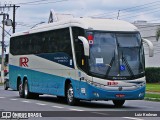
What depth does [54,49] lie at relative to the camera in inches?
1033

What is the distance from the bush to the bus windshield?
1964 inches

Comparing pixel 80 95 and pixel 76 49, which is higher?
pixel 76 49

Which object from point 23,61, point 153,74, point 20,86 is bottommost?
point 20,86

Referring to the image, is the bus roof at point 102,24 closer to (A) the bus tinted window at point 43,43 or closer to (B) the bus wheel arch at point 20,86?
(A) the bus tinted window at point 43,43

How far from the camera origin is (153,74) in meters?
73.4

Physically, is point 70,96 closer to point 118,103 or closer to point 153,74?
point 118,103

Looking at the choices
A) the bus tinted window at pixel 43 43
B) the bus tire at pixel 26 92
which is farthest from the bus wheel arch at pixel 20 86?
the bus tinted window at pixel 43 43

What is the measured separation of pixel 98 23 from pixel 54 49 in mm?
3494

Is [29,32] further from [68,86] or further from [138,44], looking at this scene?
[138,44]

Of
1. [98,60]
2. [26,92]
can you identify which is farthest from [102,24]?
[26,92]

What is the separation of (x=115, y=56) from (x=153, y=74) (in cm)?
5125

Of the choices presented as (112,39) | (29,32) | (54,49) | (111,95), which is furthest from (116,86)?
(29,32)

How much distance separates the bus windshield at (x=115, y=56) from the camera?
74.5ft

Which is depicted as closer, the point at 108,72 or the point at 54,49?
the point at 108,72
